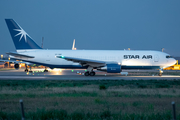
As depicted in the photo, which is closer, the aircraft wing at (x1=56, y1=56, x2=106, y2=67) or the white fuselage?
the aircraft wing at (x1=56, y1=56, x2=106, y2=67)

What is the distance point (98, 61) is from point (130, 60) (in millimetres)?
4981

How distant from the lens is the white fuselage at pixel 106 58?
1238 inches

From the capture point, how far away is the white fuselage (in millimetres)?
31438

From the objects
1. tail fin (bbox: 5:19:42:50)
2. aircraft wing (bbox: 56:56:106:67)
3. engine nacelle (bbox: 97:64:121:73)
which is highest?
tail fin (bbox: 5:19:42:50)

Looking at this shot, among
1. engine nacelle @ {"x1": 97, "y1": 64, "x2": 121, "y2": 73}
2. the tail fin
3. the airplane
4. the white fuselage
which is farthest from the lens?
the tail fin

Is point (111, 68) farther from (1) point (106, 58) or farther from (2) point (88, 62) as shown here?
(2) point (88, 62)

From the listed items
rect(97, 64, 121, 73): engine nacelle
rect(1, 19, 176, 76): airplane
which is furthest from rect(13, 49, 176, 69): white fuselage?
rect(97, 64, 121, 73): engine nacelle

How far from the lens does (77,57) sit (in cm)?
3150

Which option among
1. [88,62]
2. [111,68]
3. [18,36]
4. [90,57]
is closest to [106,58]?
[90,57]

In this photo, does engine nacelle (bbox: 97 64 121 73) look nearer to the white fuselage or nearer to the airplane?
the airplane

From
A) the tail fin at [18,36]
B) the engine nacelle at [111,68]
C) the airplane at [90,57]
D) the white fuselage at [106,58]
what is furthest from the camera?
the tail fin at [18,36]

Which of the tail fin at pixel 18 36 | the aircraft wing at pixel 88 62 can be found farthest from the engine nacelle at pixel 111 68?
the tail fin at pixel 18 36

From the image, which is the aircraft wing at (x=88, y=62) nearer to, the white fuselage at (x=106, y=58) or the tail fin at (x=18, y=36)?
the white fuselage at (x=106, y=58)

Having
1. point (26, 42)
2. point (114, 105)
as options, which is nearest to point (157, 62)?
point (26, 42)
